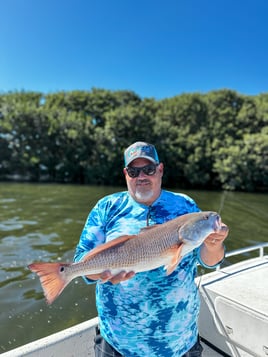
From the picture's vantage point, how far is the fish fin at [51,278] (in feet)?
5.80

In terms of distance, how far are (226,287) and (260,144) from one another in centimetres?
3098

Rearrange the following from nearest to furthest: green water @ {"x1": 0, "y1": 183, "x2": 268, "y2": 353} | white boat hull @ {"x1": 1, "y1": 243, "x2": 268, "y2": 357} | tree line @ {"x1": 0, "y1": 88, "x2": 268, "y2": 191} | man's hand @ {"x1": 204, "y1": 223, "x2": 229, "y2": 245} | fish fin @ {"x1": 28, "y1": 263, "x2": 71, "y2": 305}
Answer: fish fin @ {"x1": 28, "y1": 263, "x2": 71, "y2": 305} → man's hand @ {"x1": 204, "y1": 223, "x2": 229, "y2": 245} → white boat hull @ {"x1": 1, "y1": 243, "x2": 268, "y2": 357} → green water @ {"x1": 0, "y1": 183, "x2": 268, "y2": 353} → tree line @ {"x1": 0, "y1": 88, "x2": 268, "y2": 191}

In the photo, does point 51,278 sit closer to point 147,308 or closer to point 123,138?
point 147,308

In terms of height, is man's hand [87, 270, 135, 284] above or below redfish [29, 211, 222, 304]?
below

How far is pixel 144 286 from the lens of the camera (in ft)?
6.32

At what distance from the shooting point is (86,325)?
116 inches

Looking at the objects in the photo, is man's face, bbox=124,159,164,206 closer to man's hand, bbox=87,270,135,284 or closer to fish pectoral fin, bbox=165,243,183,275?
fish pectoral fin, bbox=165,243,183,275

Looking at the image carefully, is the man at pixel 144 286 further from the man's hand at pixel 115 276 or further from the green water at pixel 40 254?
the green water at pixel 40 254

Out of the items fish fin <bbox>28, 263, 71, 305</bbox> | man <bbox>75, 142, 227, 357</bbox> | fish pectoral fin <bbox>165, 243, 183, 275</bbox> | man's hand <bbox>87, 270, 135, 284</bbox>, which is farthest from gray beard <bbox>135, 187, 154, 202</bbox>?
fish fin <bbox>28, 263, 71, 305</bbox>

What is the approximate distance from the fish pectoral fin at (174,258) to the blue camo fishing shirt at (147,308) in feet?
0.49

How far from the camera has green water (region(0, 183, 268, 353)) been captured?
196 inches

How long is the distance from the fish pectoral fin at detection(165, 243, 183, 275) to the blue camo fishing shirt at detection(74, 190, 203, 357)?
0.49 ft

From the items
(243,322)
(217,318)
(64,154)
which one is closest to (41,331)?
(217,318)

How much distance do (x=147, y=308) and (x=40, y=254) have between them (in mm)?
6965
